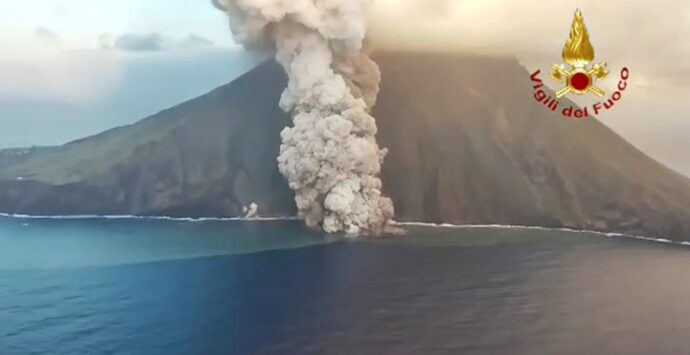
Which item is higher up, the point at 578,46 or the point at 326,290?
the point at 578,46

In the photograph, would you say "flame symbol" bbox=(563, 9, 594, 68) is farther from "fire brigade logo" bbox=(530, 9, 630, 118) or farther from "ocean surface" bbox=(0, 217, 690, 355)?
"ocean surface" bbox=(0, 217, 690, 355)

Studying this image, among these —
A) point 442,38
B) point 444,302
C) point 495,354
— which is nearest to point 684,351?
point 495,354

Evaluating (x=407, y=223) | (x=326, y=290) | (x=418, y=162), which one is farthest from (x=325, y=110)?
(x=326, y=290)

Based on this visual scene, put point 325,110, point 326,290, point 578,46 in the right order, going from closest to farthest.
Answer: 1. point 326,290
2. point 578,46
3. point 325,110

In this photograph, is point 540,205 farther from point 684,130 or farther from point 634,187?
point 684,130

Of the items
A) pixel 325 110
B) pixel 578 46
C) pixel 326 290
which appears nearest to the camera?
pixel 326 290

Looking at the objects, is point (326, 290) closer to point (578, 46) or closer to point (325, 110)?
point (325, 110)

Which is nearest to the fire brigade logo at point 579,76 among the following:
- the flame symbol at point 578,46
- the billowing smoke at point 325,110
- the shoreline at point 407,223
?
the flame symbol at point 578,46
